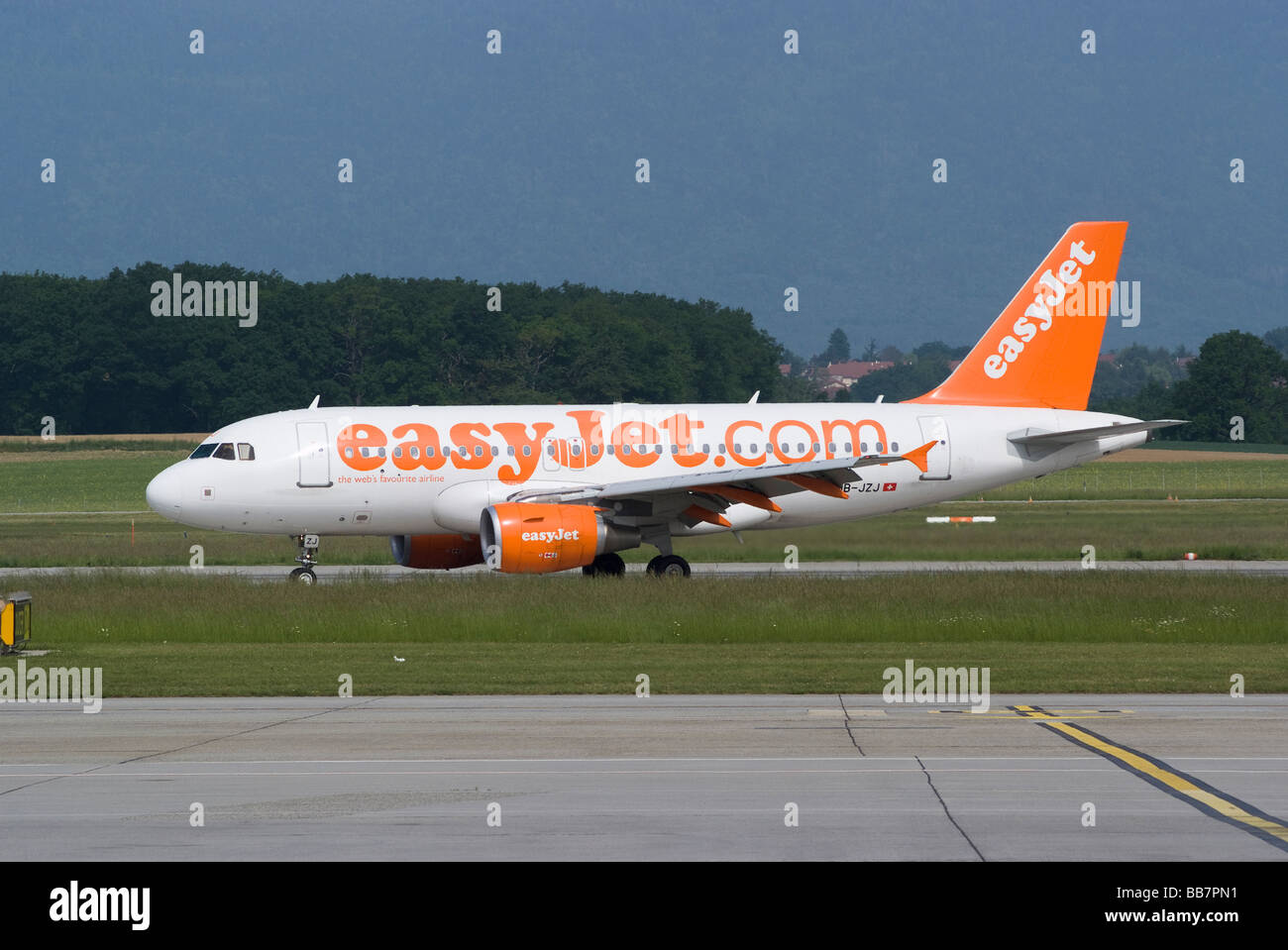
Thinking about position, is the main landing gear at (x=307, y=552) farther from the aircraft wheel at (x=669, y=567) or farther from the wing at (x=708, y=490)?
the aircraft wheel at (x=669, y=567)

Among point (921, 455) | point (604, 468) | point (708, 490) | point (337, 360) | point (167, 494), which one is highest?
point (337, 360)

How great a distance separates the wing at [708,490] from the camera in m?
33.4

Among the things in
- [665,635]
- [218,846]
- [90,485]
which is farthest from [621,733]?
[90,485]

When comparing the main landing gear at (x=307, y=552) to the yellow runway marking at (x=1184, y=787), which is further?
the main landing gear at (x=307, y=552)

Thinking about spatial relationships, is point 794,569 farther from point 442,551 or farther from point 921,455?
point 442,551

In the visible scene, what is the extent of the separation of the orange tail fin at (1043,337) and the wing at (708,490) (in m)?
4.30

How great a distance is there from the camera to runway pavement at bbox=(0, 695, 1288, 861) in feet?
36.1

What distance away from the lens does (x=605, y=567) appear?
1410 inches

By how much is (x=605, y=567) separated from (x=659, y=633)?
32.4ft

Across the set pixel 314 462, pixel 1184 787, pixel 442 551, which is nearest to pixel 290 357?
pixel 442 551

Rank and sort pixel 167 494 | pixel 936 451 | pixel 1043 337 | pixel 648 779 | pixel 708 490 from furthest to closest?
1. pixel 1043 337
2. pixel 936 451
3. pixel 167 494
4. pixel 708 490
5. pixel 648 779

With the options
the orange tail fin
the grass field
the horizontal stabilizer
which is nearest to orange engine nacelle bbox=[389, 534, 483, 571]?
the grass field

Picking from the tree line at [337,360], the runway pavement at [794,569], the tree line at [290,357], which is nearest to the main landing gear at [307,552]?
the runway pavement at [794,569]
